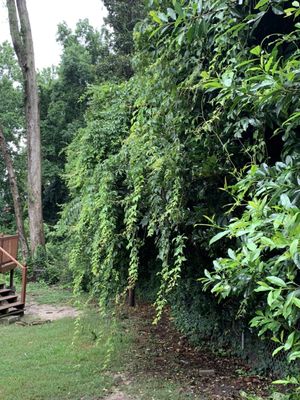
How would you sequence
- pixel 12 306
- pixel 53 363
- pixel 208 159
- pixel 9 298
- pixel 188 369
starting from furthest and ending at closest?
1. pixel 9 298
2. pixel 12 306
3. pixel 53 363
4. pixel 188 369
5. pixel 208 159

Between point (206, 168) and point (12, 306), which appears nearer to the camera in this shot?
point (206, 168)

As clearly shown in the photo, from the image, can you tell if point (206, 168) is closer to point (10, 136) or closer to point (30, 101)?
point (30, 101)

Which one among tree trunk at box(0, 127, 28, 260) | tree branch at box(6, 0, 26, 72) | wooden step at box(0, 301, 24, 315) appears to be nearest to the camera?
wooden step at box(0, 301, 24, 315)

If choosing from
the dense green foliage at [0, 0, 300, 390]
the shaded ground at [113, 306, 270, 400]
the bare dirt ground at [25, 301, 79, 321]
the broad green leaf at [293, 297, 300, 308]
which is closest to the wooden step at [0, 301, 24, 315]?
the bare dirt ground at [25, 301, 79, 321]

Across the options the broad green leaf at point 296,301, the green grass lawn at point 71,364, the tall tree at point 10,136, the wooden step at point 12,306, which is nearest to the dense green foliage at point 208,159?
the broad green leaf at point 296,301

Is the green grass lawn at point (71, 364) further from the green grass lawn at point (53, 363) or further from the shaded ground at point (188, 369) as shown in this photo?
the shaded ground at point (188, 369)

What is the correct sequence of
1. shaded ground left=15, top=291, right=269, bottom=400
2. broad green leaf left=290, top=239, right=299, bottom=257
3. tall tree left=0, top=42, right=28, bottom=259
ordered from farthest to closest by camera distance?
1. tall tree left=0, top=42, right=28, bottom=259
2. shaded ground left=15, top=291, right=269, bottom=400
3. broad green leaf left=290, top=239, right=299, bottom=257

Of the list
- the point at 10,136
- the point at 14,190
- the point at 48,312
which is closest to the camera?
the point at 48,312

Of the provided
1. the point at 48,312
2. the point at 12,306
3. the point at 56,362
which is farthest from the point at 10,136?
the point at 56,362

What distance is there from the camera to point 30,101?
531 inches


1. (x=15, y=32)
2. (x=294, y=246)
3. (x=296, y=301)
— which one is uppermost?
(x=15, y=32)

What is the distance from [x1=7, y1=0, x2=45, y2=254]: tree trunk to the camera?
43.6 feet

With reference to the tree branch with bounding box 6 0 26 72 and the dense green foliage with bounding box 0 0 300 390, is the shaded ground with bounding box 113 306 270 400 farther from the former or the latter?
the tree branch with bounding box 6 0 26 72

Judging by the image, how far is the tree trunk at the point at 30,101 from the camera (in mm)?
13281
